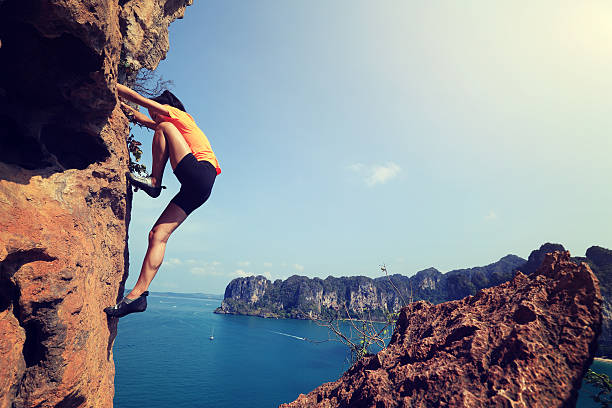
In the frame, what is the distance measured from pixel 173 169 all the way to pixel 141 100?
0.97m

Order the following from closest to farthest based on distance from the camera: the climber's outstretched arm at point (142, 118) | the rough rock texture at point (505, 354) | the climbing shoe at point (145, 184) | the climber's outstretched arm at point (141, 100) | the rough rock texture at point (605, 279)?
1. the rough rock texture at point (505, 354)
2. the climber's outstretched arm at point (141, 100)
3. the climbing shoe at point (145, 184)
4. the climber's outstretched arm at point (142, 118)
5. the rough rock texture at point (605, 279)

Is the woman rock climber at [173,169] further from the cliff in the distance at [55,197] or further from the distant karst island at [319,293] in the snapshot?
the distant karst island at [319,293]

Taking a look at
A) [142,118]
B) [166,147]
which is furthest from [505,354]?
[142,118]

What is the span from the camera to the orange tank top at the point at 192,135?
12.0 feet

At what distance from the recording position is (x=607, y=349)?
6038 centimetres

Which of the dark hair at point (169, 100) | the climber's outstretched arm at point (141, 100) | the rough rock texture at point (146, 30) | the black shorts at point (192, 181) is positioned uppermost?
the rough rock texture at point (146, 30)

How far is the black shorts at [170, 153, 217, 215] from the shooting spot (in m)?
3.50

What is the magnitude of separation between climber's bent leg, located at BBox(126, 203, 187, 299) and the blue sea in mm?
30719

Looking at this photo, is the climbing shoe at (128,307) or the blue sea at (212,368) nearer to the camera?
the climbing shoe at (128,307)

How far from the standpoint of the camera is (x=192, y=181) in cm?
352

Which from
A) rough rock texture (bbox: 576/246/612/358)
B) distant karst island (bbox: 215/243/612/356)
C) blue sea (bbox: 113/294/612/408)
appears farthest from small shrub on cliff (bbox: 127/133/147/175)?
distant karst island (bbox: 215/243/612/356)

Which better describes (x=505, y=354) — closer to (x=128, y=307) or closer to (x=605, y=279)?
(x=128, y=307)

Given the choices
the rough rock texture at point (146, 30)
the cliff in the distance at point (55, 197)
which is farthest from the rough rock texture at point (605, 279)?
the cliff in the distance at point (55, 197)

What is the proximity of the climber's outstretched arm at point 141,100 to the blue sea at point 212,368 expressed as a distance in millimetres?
31702
